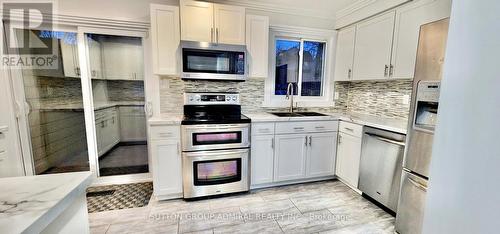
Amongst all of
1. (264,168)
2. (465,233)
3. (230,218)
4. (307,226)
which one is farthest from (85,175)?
(264,168)

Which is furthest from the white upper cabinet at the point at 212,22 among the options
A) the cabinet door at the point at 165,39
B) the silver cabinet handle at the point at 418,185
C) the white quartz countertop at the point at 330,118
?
the silver cabinet handle at the point at 418,185

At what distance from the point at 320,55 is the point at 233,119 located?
194cm

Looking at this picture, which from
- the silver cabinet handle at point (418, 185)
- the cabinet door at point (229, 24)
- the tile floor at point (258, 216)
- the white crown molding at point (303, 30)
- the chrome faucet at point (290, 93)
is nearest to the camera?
the silver cabinet handle at point (418, 185)

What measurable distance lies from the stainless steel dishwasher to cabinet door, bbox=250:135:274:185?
1.10 m

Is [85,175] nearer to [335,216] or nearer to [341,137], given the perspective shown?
[335,216]

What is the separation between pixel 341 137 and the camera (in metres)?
2.92

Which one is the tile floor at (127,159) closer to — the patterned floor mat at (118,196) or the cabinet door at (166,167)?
the patterned floor mat at (118,196)

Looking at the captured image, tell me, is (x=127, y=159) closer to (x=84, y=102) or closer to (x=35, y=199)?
(x=84, y=102)

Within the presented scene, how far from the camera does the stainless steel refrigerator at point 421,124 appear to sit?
1635 millimetres

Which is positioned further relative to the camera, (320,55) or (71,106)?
(320,55)

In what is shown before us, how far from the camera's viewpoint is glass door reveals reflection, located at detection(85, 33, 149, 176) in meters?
2.73

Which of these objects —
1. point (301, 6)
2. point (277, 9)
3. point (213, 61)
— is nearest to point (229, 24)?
point (213, 61)

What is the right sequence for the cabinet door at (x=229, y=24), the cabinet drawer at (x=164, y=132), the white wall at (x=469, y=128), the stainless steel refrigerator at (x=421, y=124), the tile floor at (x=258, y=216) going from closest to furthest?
the white wall at (x=469, y=128) < the stainless steel refrigerator at (x=421, y=124) < the tile floor at (x=258, y=216) < the cabinet drawer at (x=164, y=132) < the cabinet door at (x=229, y=24)

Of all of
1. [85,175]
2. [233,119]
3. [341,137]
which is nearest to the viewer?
[85,175]
